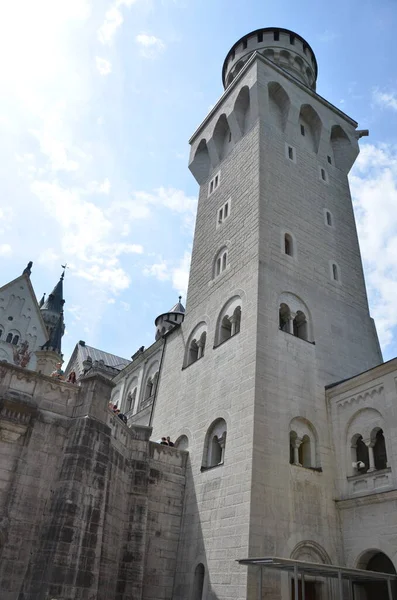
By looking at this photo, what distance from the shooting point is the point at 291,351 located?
20.6 meters

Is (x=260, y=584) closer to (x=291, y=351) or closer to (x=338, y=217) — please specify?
(x=291, y=351)

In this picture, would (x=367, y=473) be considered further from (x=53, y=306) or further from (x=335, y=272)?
(x=53, y=306)

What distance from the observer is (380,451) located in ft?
58.9

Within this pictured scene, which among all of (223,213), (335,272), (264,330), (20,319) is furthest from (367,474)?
(20,319)

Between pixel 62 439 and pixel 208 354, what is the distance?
30.7 feet

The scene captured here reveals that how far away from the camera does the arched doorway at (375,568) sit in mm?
16212

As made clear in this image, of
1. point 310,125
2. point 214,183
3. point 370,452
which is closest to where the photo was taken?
point 370,452

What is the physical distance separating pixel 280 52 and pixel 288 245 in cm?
1892

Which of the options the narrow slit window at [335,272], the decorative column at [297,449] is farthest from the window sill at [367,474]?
the narrow slit window at [335,272]

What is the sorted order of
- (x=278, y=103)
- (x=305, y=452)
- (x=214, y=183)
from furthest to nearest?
(x=214, y=183), (x=278, y=103), (x=305, y=452)

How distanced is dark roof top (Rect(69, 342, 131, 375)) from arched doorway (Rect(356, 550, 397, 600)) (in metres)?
34.6

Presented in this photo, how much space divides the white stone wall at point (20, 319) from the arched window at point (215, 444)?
33.7 metres

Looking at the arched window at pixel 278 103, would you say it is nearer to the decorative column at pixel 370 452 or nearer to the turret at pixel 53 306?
the decorative column at pixel 370 452

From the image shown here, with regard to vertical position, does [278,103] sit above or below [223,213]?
above
